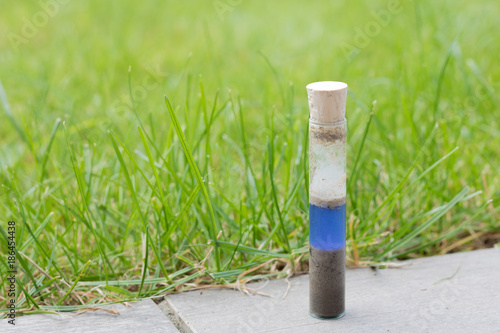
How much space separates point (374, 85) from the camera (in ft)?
9.98

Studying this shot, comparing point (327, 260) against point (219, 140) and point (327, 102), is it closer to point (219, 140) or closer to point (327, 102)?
point (327, 102)

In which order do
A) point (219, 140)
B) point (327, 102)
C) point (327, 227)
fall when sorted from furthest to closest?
point (219, 140) < point (327, 227) < point (327, 102)

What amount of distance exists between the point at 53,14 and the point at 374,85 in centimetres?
274

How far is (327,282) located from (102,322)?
0.60 meters

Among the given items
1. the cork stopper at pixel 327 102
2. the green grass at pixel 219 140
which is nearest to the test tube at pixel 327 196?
the cork stopper at pixel 327 102

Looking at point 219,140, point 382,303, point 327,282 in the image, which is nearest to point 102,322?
point 327,282

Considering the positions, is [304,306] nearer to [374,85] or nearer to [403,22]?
[374,85]

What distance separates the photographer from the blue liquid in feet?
4.93

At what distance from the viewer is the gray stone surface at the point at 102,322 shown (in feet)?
5.07

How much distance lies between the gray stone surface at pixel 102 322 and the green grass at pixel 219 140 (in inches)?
1.9

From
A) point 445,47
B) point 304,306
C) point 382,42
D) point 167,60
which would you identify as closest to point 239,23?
point 167,60

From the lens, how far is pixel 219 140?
2.55 m

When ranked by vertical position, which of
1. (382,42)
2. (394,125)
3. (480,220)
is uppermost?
(382,42)

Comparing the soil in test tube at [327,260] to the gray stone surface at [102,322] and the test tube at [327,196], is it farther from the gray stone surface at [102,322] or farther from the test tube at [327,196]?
the gray stone surface at [102,322]
